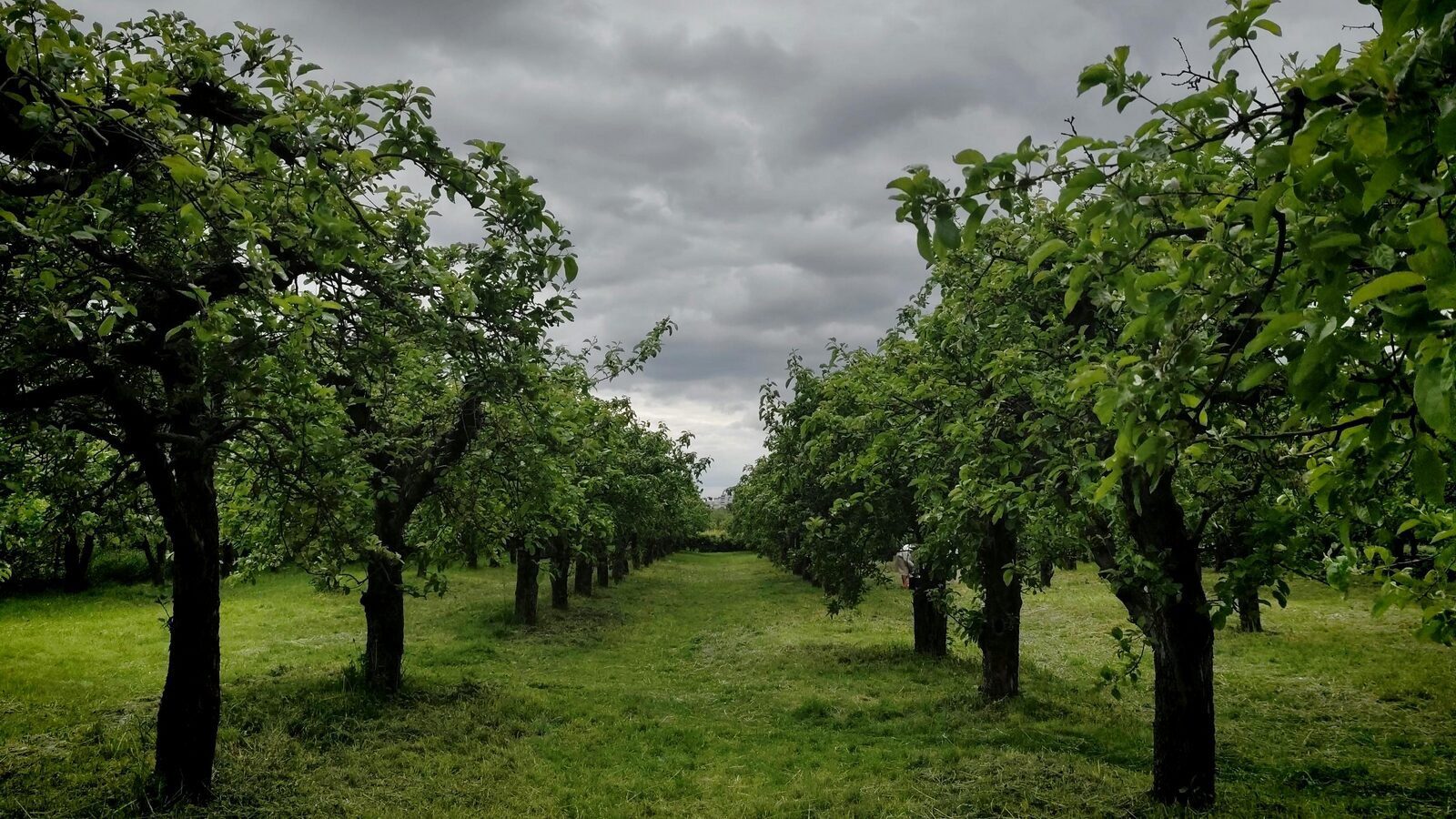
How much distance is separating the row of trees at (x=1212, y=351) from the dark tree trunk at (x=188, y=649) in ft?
28.3

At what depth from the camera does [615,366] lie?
57.0 feet

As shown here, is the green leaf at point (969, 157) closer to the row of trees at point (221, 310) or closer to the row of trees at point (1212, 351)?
the row of trees at point (1212, 351)

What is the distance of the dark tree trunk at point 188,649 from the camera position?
952 centimetres

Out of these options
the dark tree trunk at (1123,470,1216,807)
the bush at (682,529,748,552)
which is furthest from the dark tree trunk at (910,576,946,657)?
the bush at (682,529,748,552)

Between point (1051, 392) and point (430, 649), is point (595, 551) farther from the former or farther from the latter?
point (1051, 392)

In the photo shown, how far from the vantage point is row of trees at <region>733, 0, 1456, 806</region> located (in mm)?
2367

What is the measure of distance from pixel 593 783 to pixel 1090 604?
27.9 meters

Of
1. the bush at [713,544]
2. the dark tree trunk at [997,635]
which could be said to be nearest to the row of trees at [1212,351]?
the dark tree trunk at [997,635]

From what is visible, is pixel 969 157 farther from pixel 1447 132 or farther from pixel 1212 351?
pixel 1212 351

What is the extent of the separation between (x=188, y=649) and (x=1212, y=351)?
474 inches

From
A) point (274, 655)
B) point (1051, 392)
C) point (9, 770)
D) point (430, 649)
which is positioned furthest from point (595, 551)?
point (1051, 392)

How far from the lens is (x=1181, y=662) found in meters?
9.17

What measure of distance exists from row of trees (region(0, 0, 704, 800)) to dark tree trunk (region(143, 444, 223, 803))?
3 centimetres

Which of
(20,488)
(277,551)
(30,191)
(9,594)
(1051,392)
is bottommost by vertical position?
(9,594)
